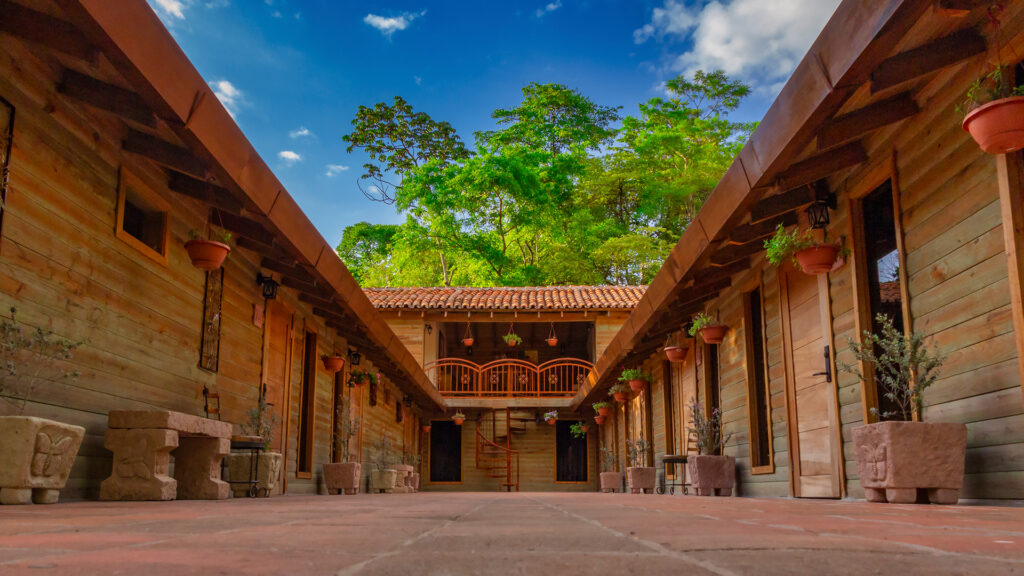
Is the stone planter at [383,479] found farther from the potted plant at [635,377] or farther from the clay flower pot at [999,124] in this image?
the clay flower pot at [999,124]

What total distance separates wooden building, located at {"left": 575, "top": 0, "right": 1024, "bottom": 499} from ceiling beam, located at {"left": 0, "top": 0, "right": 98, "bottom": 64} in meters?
3.69

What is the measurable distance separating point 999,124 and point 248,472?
6523 mm

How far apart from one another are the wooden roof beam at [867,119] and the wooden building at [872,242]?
0.01 m

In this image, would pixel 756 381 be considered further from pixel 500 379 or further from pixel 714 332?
pixel 500 379

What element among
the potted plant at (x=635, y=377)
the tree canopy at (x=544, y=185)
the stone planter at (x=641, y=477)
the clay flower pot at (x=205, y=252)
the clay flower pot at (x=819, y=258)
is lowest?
the stone planter at (x=641, y=477)

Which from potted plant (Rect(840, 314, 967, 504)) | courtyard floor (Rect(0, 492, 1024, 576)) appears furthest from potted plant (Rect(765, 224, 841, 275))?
courtyard floor (Rect(0, 492, 1024, 576))

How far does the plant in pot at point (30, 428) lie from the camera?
409 cm

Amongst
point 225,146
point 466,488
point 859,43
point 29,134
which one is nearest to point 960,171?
point 859,43

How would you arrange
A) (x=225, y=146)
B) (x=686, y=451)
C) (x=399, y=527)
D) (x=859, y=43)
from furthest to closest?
(x=686, y=451), (x=225, y=146), (x=859, y=43), (x=399, y=527)

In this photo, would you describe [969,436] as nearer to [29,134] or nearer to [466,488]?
[29,134]

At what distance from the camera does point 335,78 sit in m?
33.6

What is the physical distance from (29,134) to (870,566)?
492 centimetres

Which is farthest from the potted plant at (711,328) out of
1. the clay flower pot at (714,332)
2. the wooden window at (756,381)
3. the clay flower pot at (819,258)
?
the clay flower pot at (819,258)

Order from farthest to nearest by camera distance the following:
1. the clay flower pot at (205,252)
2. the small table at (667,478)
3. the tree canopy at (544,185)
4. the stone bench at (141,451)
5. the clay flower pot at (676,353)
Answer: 1. the tree canopy at (544,185)
2. the clay flower pot at (676,353)
3. the small table at (667,478)
4. the clay flower pot at (205,252)
5. the stone bench at (141,451)
